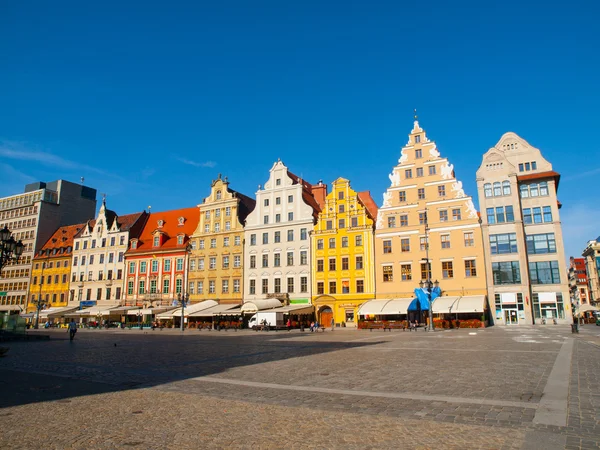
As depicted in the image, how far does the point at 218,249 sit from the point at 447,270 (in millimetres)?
30447

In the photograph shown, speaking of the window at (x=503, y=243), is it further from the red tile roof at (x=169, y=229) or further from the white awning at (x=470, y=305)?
the red tile roof at (x=169, y=229)

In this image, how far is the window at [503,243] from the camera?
46.9 m

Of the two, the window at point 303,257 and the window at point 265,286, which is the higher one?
the window at point 303,257

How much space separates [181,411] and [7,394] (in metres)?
4.92

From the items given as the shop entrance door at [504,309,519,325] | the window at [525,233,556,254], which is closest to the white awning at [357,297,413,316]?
the shop entrance door at [504,309,519,325]

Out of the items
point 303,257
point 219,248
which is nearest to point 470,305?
point 303,257

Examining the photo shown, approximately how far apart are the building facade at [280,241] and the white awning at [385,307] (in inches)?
362

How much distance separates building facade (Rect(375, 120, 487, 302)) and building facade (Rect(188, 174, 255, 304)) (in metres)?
19.4

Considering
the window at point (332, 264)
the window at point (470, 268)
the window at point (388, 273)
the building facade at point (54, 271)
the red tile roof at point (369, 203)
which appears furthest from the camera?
the building facade at point (54, 271)

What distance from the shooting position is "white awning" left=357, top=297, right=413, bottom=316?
44625 millimetres

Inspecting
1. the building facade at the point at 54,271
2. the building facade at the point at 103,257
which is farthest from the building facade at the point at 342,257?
the building facade at the point at 54,271

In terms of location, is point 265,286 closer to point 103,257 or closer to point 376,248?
point 376,248

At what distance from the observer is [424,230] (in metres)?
49.1

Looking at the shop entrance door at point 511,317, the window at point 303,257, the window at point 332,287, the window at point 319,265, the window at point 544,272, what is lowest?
the shop entrance door at point 511,317
